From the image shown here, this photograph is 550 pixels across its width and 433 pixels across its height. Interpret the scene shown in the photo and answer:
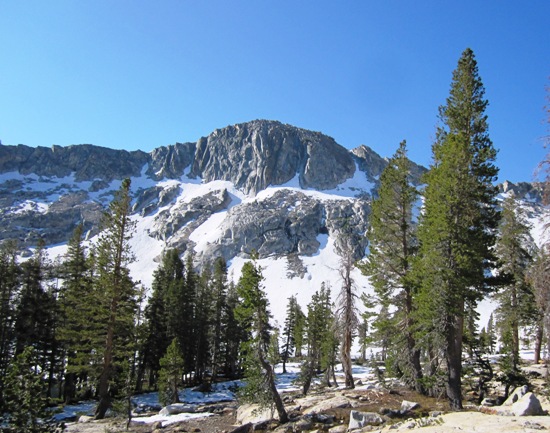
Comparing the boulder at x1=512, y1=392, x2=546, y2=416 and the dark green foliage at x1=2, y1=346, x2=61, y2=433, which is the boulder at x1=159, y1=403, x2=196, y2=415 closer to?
the dark green foliage at x1=2, y1=346, x2=61, y2=433

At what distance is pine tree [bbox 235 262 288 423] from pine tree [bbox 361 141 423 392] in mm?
6328

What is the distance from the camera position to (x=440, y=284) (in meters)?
15.6

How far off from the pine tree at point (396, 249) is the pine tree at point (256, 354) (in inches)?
249

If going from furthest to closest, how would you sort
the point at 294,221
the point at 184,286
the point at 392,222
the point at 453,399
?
the point at 294,221 < the point at 184,286 < the point at 392,222 < the point at 453,399

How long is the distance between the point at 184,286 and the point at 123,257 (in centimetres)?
2334

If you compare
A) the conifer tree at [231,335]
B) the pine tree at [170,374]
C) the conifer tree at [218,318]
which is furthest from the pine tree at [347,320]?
the conifer tree at [231,335]

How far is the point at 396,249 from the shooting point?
67.6 ft

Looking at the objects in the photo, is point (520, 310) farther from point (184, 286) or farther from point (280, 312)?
point (280, 312)

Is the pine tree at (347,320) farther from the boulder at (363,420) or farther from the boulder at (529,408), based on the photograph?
the boulder at (529,408)

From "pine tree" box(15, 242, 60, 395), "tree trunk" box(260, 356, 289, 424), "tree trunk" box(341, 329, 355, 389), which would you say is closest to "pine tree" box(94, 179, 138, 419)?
"tree trunk" box(260, 356, 289, 424)

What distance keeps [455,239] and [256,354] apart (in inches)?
404

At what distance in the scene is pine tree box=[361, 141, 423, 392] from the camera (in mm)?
19766

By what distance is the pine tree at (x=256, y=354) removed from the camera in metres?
17.7

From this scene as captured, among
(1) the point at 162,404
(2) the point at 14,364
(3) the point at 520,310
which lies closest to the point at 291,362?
(1) the point at 162,404
